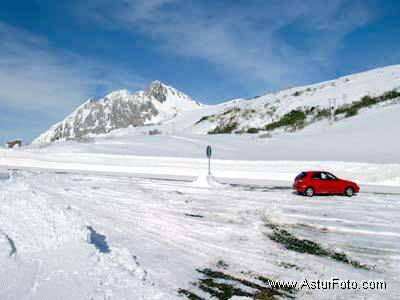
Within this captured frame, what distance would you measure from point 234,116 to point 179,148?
3137 cm

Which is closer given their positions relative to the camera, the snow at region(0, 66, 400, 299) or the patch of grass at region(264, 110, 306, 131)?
the snow at region(0, 66, 400, 299)

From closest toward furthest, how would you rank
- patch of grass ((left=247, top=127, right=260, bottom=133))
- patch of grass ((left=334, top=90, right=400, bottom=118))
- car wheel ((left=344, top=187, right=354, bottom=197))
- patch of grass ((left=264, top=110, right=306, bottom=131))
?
car wheel ((left=344, top=187, right=354, bottom=197)) < patch of grass ((left=334, top=90, right=400, bottom=118)) < patch of grass ((left=264, top=110, right=306, bottom=131)) < patch of grass ((left=247, top=127, right=260, bottom=133))

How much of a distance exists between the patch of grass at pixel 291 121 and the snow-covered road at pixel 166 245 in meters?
39.5

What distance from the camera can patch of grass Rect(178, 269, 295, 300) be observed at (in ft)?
21.8

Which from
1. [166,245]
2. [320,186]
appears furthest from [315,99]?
[166,245]

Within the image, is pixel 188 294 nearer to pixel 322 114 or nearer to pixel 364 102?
pixel 322 114

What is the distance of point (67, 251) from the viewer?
288 inches

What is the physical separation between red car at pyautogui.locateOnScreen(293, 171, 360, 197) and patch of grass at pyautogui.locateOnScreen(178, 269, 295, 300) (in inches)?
555

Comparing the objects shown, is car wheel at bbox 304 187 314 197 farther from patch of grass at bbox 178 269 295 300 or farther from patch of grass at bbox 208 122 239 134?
patch of grass at bbox 208 122 239 134

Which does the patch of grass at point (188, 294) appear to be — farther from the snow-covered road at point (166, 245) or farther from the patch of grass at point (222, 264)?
the patch of grass at point (222, 264)

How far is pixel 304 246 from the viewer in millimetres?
10289

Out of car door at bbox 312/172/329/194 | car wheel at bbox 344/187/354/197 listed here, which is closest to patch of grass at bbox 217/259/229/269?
car door at bbox 312/172/329/194

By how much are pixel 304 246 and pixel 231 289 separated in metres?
4.02

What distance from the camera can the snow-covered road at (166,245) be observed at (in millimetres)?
6332
